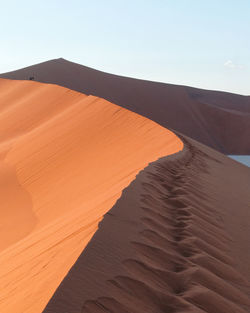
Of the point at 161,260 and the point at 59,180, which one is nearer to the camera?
the point at 161,260

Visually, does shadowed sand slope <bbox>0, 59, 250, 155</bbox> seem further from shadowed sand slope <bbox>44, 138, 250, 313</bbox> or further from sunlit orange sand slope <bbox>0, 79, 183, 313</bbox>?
shadowed sand slope <bbox>44, 138, 250, 313</bbox>

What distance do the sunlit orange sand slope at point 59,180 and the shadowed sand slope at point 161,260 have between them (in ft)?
0.45

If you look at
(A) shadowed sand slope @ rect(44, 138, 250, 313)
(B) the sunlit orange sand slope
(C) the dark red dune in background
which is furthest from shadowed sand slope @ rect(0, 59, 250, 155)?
(A) shadowed sand slope @ rect(44, 138, 250, 313)

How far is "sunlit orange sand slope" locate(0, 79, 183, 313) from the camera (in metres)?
3.21

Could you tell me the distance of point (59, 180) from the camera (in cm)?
973

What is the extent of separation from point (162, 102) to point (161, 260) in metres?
37.5

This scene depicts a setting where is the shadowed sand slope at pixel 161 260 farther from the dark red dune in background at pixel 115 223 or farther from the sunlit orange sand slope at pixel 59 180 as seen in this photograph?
the sunlit orange sand slope at pixel 59 180

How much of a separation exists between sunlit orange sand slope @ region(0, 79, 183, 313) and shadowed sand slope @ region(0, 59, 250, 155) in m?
19.2

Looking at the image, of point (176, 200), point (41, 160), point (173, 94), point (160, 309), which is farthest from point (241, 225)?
point (173, 94)

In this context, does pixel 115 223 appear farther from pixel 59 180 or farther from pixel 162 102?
pixel 162 102

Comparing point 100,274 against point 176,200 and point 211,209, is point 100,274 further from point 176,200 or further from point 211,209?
point 211,209

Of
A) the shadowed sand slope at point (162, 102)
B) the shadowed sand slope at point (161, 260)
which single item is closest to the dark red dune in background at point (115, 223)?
the shadowed sand slope at point (161, 260)

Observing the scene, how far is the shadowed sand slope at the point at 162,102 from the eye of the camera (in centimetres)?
3759

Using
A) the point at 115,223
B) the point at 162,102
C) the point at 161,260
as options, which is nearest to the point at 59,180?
the point at 115,223
